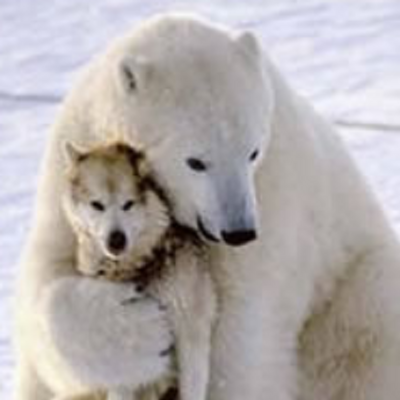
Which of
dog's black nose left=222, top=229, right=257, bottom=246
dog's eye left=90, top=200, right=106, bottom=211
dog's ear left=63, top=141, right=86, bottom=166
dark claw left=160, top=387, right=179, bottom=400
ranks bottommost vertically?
dark claw left=160, top=387, right=179, bottom=400

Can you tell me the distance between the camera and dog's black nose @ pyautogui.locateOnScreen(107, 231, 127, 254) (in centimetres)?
388

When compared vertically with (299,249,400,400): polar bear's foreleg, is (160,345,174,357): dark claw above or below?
above

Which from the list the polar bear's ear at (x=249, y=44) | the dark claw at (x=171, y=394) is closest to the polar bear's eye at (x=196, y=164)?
the polar bear's ear at (x=249, y=44)

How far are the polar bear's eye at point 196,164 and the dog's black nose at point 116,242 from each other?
0.19 m

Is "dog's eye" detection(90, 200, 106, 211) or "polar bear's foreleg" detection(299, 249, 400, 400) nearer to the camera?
"dog's eye" detection(90, 200, 106, 211)

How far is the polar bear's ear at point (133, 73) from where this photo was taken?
152 inches

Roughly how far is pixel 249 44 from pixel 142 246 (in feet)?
1.42

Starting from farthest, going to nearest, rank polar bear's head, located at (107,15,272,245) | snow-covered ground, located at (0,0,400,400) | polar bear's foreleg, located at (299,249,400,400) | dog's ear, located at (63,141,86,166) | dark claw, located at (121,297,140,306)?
snow-covered ground, located at (0,0,400,400) < polar bear's foreleg, located at (299,249,400,400) < dark claw, located at (121,297,140,306) < dog's ear, located at (63,141,86,166) < polar bear's head, located at (107,15,272,245)

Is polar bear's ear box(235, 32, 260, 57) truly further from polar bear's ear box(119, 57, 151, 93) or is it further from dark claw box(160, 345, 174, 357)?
dark claw box(160, 345, 174, 357)

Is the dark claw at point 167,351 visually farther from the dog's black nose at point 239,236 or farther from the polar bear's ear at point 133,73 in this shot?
the polar bear's ear at point 133,73

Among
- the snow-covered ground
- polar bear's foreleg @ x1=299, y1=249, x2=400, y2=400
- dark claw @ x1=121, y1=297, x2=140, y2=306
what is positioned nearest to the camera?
dark claw @ x1=121, y1=297, x2=140, y2=306

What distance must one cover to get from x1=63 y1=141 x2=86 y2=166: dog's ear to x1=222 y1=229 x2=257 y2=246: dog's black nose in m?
0.32

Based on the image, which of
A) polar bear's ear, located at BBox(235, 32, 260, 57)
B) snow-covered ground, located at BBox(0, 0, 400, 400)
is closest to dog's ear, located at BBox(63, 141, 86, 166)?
polar bear's ear, located at BBox(235, 32, 260, 57)

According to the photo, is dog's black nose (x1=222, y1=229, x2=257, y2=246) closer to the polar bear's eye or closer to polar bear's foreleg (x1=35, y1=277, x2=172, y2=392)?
Result: the polar bear's eye
